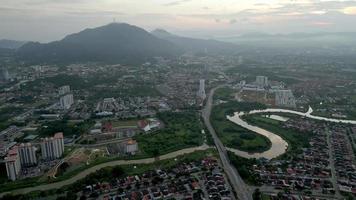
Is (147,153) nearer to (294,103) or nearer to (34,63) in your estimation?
(294,103)

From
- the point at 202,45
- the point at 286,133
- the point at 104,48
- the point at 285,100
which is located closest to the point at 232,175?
the point at 286,133

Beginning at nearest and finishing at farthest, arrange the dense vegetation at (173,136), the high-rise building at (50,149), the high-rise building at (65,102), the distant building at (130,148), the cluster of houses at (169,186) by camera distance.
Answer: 1. the cluster of houses at (169,186)
2. the high-rise building at (50,149)
3. the distant building at (130,148)
4. the dense vegetation at (173,136)
5. the high-rise building at (65,102)

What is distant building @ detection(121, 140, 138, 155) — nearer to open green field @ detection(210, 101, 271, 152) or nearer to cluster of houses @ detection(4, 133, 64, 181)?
cluster of houses @ detection(4, 133, 64, 181)

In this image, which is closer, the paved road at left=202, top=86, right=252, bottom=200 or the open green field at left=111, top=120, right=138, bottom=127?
the paved road at left=202, top=86, right=252, bottom=200

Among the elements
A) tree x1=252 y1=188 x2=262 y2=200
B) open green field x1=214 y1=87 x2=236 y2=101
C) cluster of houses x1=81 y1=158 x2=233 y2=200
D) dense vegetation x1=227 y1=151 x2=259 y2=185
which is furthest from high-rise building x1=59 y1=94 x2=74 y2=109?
tree x1=252 y1=188 x2=262 y2=200

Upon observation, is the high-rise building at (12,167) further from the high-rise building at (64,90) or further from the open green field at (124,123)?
the high-rise building at (64,90)

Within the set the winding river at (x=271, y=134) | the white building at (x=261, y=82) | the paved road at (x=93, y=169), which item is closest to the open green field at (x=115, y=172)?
the paved road at (x=93, y=169)

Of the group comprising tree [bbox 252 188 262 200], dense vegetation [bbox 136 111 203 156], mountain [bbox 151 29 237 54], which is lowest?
mountain [bbox 151 29 237 54]
